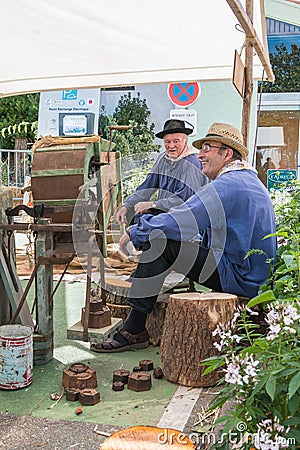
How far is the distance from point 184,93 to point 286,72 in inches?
67.8

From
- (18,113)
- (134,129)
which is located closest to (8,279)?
(134,129)

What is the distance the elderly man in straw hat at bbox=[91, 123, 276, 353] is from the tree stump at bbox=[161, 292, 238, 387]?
217 millimetres

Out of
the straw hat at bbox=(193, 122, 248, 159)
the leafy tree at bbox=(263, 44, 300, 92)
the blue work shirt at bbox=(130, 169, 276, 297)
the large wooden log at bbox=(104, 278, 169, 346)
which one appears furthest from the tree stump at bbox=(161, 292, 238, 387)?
the leafy tree at bbox=(263, 44, 300, 92)

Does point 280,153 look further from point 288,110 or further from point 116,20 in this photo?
point 116,20

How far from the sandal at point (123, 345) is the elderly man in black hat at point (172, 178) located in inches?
42.9

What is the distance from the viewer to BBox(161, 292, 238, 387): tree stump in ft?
9.67

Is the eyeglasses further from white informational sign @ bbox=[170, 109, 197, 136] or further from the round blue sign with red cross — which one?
white informational sign @ bbox=[170, 109, 197, 136]

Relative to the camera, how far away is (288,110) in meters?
9.15

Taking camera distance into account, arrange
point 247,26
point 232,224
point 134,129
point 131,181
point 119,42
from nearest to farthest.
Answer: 1. point 232,224
2. point 247,26
3. point 119,42
4. point 131,181
5. point 134,129

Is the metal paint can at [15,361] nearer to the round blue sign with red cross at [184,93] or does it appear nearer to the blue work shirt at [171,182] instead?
the blue work shirt at [171,182]

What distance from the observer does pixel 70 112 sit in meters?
8.84

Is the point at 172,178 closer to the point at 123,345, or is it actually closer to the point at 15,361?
the point at 123,345

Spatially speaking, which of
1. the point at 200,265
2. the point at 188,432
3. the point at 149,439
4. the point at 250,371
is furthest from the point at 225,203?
the point at 250,371

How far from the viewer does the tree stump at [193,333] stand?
2947mm
